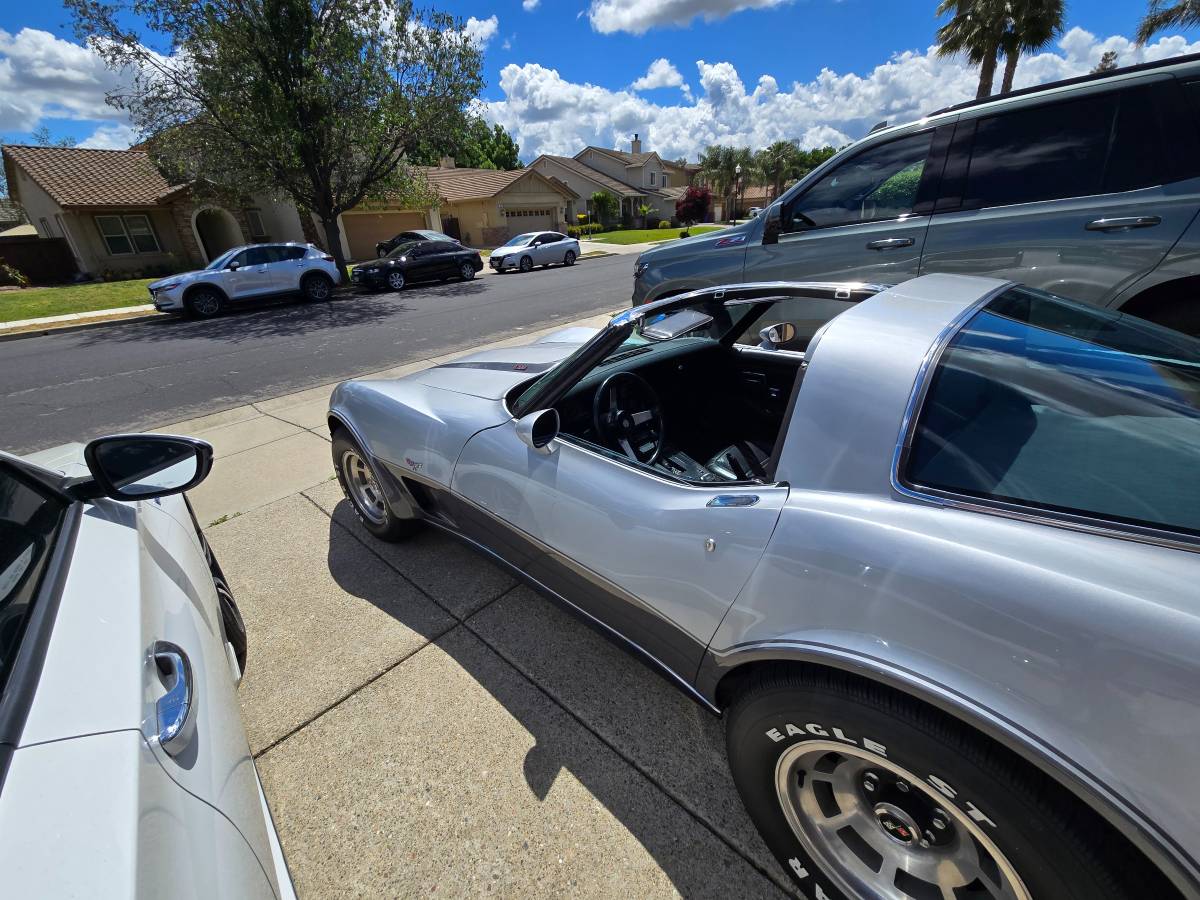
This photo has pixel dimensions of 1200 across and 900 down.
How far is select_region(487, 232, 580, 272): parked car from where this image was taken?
784 inches

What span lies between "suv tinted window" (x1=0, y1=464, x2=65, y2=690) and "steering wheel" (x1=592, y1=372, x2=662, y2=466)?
1603mm

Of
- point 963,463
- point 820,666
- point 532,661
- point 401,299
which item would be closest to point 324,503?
point 532,661

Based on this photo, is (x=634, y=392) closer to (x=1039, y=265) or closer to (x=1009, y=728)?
(x=1009, y=728)

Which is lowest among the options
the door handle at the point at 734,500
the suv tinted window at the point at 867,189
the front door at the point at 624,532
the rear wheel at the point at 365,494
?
the rear wheel at the point at 365,494

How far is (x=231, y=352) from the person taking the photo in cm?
891

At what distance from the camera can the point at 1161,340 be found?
159 cm

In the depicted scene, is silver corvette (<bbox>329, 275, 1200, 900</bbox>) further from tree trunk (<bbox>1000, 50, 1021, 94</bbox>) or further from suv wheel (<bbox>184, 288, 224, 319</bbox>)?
tree trunk (<bbox>1000, 50, 1021, 94</bbox>)

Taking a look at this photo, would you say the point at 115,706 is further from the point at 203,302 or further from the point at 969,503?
the point at 203,302

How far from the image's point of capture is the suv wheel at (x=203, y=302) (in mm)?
12031

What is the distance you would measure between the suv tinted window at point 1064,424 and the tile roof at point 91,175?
83.1 feet

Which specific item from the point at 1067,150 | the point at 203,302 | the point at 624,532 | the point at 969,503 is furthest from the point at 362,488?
the point at 203,302

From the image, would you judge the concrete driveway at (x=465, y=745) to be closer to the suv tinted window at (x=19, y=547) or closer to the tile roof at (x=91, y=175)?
the suv tinted window at (x=19, y=547)

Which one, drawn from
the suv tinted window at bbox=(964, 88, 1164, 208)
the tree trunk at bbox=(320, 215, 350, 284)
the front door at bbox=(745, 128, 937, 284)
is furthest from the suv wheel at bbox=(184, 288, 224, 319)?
the suv tinted window at bbox=(964, 88, 1164, 208)

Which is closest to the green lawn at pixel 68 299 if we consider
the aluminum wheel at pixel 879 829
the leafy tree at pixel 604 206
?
the aluminum wheel at pixel 879 829
